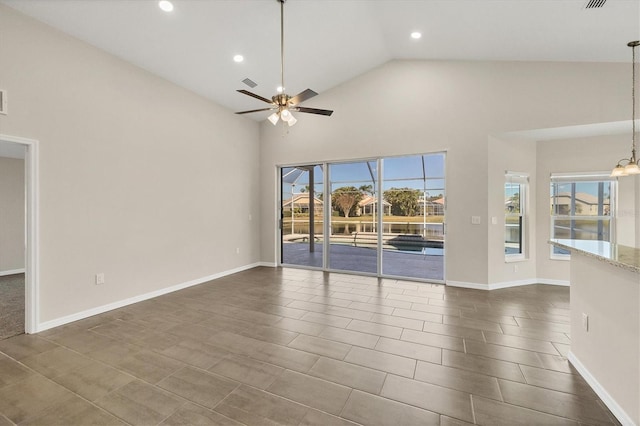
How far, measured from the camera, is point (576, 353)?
2.40 meters

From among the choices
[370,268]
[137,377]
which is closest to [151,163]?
[137,377]

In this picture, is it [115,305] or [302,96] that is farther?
[115,305]

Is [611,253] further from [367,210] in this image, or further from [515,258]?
[367,210]

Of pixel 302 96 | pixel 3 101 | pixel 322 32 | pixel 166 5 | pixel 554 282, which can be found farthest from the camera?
pixel 554 282

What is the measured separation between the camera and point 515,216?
5160 mm

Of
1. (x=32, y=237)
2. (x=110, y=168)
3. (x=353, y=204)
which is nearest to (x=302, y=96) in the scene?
(x=110, y=168)

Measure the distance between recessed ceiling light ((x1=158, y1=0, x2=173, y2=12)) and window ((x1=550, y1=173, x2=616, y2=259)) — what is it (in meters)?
6.33

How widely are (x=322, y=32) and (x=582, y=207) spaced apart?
5.25 metres

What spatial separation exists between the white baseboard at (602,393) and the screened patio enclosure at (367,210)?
2.78 metres

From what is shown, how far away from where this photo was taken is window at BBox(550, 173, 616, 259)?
476 cm

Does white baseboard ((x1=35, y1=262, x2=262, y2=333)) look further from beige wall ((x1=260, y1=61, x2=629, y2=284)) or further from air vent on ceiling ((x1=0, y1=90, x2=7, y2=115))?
beige wall ((x1=260, y1=61, x2=629, y2=284))

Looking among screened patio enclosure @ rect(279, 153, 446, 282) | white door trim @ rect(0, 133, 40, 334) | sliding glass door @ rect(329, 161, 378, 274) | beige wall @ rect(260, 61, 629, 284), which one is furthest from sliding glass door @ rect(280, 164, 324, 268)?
white door trim @ rect(0, 133, 40, 334)

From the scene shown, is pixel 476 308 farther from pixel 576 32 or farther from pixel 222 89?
pixel 222 89

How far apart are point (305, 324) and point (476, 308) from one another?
2.35 metres
